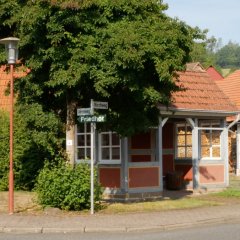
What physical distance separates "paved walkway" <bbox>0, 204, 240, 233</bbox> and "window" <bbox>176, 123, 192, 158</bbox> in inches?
276

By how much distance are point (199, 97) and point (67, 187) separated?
321 inches

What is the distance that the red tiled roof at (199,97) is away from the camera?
1971cm

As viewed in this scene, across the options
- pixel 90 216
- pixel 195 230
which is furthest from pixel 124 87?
pixel 195 230

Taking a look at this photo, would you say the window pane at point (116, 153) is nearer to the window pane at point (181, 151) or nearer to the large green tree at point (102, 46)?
the large green tree at point (102, 46)

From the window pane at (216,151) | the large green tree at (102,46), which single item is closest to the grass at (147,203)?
the window pane at (216,151)

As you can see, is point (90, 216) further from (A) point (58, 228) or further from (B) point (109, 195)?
(B) point (109, 195)

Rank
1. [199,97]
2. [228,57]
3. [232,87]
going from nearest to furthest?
[199,97] → [232,87] → [228,57]

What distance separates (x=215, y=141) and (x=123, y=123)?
7.20m

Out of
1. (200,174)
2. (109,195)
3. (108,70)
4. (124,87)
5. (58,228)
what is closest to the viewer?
(58,228)

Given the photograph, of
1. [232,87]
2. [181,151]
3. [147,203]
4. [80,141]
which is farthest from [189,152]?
[232,87]

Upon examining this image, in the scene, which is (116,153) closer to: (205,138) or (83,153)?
(83,153)

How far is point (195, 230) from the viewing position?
12070 mm

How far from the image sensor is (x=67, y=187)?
14242mm

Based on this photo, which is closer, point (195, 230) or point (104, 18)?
point (195, 230)
